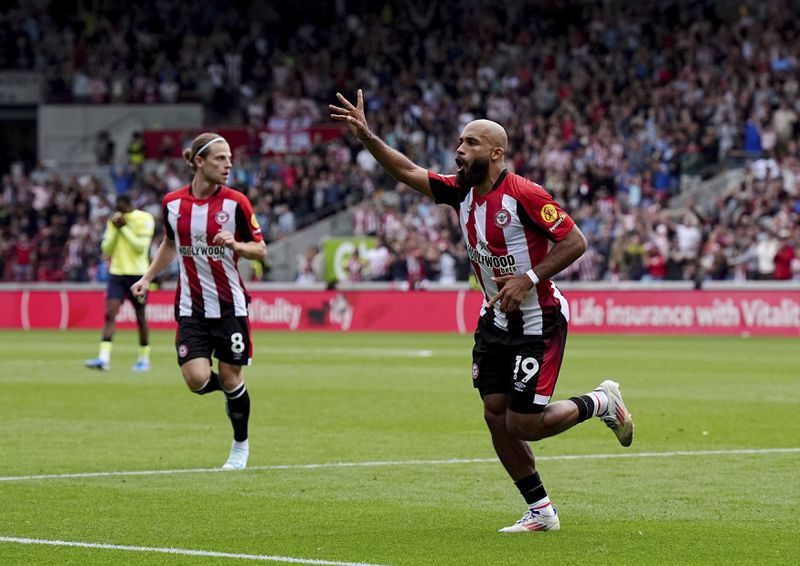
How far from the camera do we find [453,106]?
1699 inches

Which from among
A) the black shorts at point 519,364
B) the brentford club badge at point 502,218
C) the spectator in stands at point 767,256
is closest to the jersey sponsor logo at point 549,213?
the brentford club badge at point 502,218

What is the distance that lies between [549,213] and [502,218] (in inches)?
10.4

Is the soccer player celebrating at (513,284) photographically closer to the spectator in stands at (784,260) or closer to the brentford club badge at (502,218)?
the brentford club badge at (502,218)

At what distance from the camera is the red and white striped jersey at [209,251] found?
38.1 feet

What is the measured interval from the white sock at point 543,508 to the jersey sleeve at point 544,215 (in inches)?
57.5

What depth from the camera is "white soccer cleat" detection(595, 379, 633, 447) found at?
8.95m

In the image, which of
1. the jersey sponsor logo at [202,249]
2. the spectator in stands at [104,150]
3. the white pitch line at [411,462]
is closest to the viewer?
the white pitch line at [411,462]

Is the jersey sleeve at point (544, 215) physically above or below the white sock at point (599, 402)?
above

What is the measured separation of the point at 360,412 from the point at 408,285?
1962 centimetres

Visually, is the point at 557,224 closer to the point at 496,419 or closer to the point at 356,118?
the point at 496,419

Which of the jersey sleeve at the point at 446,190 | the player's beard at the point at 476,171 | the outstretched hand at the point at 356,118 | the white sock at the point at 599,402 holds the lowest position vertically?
the white sock at the point at 599,402

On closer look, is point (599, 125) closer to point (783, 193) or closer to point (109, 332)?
point (783, 193)

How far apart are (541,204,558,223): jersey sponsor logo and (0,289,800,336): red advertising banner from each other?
2264 cm

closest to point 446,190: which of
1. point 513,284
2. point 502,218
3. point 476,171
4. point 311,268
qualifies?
point 476,171
